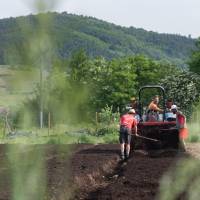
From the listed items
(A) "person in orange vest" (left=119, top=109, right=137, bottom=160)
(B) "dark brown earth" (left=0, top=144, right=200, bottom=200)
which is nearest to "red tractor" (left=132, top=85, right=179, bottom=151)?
(B) "dark brown earth" (left=0, top=144, right=200, bottom=200)

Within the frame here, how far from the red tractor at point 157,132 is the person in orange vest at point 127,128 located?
0.90 metres

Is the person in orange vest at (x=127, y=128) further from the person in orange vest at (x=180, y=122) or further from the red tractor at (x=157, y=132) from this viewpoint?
the person in orange vest at (x=180, y=122)

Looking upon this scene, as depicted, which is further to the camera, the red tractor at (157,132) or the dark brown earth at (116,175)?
the red tractor at (157,132)

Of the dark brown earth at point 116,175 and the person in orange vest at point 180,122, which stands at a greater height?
the person in orange vest at point 180,122

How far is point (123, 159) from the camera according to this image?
17.8 metres

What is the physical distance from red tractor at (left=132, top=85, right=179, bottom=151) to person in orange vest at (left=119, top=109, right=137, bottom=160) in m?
0.90

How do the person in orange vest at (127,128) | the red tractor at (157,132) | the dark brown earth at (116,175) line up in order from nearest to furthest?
the dark brown earth at (116,175) < the person in orange vest at (127,128) < the red tractor at (157,132)

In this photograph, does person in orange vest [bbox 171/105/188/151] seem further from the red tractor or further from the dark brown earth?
the dark brown earth

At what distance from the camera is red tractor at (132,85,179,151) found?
19125mm

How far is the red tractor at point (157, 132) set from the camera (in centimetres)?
1912

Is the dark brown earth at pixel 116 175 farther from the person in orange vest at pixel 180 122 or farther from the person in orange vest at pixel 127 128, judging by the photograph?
the person in orange vest at pixel 180 122

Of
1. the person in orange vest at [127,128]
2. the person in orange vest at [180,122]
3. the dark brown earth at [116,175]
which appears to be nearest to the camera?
the dark brown earth at [116,175]

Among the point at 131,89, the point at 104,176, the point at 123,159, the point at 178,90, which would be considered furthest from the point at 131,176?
the point at 131,89

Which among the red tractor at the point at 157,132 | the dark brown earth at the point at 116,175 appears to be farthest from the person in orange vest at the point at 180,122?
the dark brown earth at the point at 116,175
